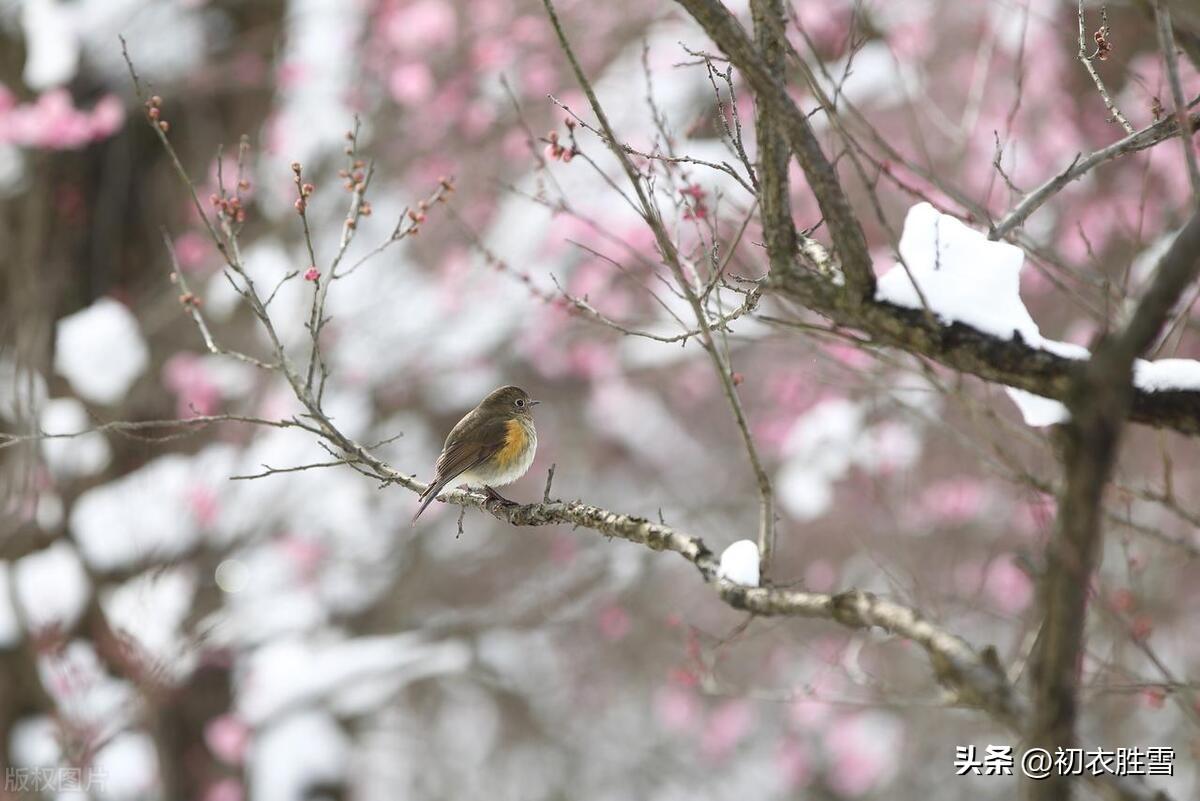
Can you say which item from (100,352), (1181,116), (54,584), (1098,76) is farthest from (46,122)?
(1181,116)

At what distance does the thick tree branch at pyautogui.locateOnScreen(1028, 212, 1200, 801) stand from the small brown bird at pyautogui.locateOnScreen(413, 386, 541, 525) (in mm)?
3118

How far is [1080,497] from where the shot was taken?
5.52 ft

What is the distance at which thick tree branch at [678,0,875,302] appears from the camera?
90.0 inches

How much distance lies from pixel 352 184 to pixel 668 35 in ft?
21.3

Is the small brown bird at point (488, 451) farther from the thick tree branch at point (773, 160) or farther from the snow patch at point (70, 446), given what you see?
the snow patch at point (70, 446)

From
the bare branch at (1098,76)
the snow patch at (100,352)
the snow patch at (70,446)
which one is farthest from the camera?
the snow patch at (100,352)

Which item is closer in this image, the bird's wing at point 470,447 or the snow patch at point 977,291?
the snow patch at point 977,291

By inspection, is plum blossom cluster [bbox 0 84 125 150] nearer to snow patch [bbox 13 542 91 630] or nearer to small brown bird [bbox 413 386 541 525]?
snow patch [bbox 13 542 91 630]

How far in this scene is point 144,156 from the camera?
29.2ft

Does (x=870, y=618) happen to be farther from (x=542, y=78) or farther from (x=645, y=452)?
(x=645, y=452)

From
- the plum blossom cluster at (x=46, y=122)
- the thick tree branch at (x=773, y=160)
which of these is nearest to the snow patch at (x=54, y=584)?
the plum blossom cluster at (x=46, y=122)

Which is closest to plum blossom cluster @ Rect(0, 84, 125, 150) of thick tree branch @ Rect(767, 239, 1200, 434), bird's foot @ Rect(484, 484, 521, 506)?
bird's foot @ Rect(484, 484, 521, 506)

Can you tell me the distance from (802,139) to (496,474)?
2.99 meters

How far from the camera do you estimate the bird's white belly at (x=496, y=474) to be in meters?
4.91
